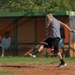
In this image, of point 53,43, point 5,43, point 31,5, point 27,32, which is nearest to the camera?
point 53,43

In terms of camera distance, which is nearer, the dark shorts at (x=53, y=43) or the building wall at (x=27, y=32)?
the dark shorts at (x=53, y=43)

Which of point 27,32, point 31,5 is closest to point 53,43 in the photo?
point 27,32

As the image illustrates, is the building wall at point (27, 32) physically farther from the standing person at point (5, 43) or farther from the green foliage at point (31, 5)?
the green foliage at point (31, 5)

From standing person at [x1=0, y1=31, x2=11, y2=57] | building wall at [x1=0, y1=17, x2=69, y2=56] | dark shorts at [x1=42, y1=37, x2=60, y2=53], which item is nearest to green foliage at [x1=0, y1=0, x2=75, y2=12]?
building wall at [x1=0, y1=17, x2=69, y2=56]

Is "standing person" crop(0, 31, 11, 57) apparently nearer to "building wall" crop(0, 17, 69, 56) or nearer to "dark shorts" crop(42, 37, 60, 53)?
"building wall" crop(0, 17, 69, 56)

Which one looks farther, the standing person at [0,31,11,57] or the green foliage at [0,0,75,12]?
the green foliage at [0,0,75,12]

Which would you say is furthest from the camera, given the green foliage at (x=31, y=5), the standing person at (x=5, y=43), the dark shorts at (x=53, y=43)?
the green foliage at (x=31, y=5)

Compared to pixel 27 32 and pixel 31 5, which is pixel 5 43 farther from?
pixel 31 5

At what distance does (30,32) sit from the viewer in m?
21.1

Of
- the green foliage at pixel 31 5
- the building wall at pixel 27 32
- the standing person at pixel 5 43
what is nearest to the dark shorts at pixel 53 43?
the building wall at pixel 27 32

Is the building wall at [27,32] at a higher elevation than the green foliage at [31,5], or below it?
below

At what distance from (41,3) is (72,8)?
4087 millimetres

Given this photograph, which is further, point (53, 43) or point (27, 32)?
point (27, 32)

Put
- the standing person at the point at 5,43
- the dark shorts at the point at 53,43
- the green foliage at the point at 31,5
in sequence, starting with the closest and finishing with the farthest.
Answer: the dark shorts at the point at 53,43 < the standing person at the point at 5,43 < the green foliage at the point at 31,5
